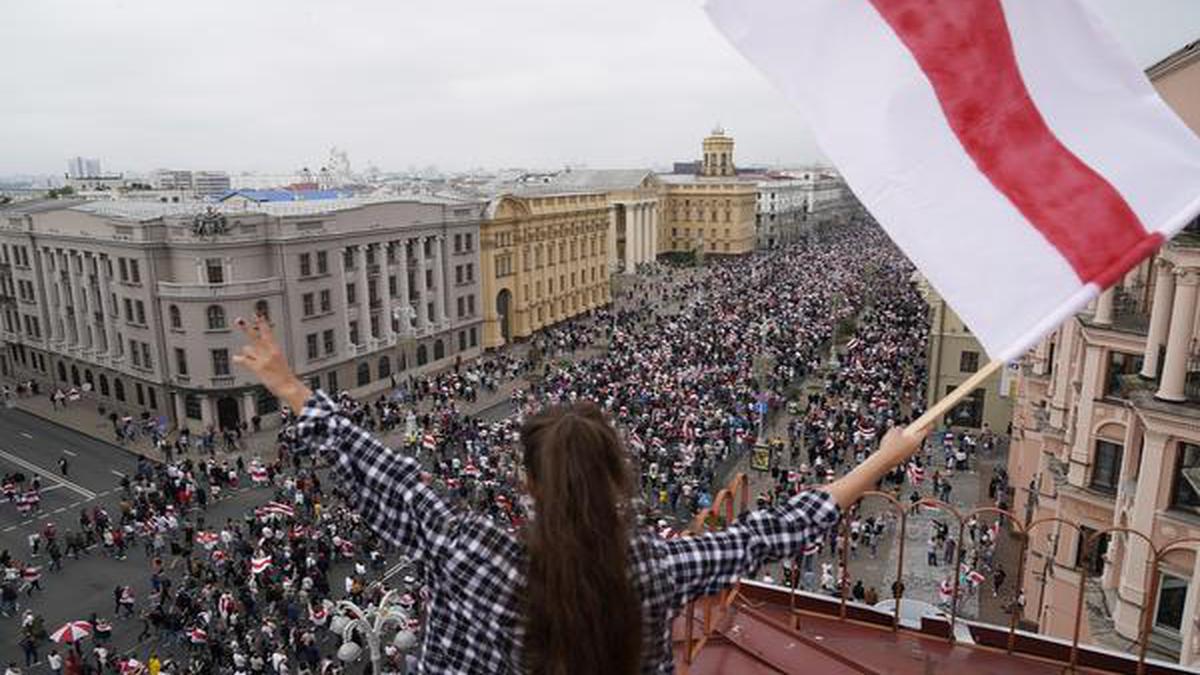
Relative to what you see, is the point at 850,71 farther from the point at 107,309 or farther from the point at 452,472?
the point at 107,309

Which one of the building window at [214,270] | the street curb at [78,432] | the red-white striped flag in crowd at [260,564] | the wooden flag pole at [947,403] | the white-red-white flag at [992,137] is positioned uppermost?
the white-red-white flag at [992,137]

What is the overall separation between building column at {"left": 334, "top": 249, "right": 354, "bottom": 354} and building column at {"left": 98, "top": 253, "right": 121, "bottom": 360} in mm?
10694

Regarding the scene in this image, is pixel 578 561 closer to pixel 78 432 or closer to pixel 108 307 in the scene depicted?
pixel 78 432

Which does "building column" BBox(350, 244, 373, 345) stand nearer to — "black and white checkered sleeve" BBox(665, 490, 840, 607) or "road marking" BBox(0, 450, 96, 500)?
"road marking" BBox(0, 450, 96, 500)

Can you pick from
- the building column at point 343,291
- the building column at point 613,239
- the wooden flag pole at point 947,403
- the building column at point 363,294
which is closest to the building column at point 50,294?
the building column at point 343,291

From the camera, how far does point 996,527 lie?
25.2m

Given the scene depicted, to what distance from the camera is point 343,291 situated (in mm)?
43875

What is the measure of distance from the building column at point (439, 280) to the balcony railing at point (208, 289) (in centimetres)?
1346

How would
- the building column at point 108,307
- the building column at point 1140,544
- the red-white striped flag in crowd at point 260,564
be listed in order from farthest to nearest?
1. the building column at point 108,307
2. the red-white striped flag in crowd at point 260,564
3. the building column at point 1140,544

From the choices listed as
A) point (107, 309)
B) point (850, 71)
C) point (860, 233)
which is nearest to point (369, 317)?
point (107, 309)

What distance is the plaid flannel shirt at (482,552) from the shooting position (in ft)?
8.50

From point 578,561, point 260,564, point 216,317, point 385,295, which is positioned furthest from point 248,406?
point 578,561

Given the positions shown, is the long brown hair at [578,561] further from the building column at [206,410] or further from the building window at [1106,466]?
the building column at [206,410]

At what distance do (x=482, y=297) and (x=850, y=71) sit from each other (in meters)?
51.9
